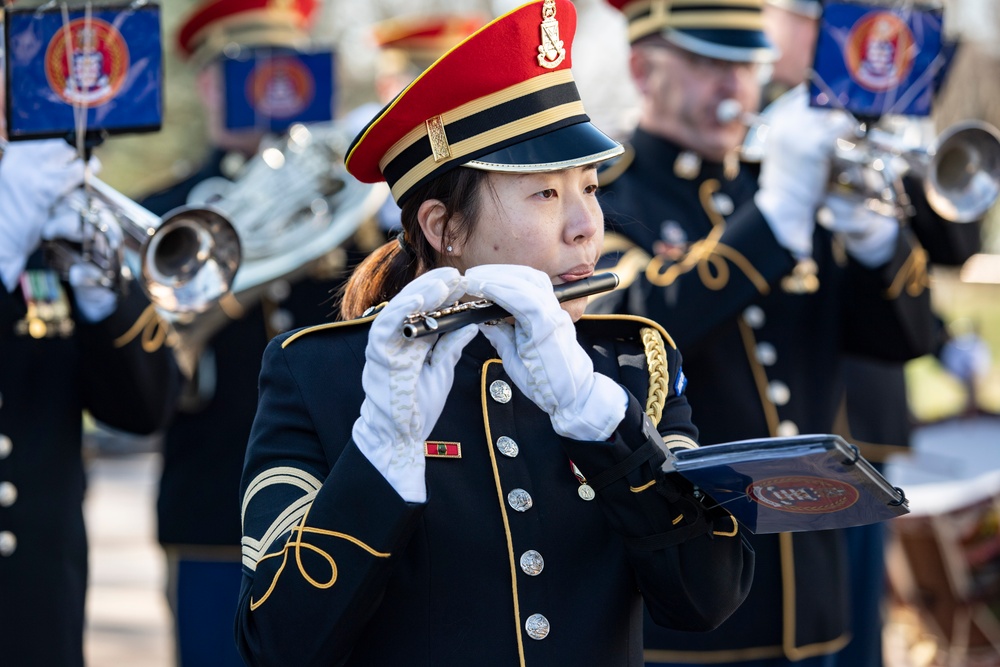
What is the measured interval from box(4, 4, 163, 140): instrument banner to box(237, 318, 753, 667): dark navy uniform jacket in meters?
1.20

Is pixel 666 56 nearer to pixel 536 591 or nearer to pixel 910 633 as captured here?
pixel 536 591

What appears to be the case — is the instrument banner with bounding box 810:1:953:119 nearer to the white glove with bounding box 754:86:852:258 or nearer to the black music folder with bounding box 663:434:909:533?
the white glove with bounding box 754:86:852:258

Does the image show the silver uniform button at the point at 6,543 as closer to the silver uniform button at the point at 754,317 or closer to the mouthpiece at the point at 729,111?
the silver uniform button at the point at 754,317

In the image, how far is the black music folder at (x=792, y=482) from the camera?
2.18 metres

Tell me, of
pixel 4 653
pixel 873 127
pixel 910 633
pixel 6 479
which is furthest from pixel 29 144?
pixel 910 633

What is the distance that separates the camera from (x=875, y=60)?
4.21 meters

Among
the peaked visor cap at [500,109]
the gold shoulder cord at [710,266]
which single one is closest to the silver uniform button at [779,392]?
the gold shoulder cord at [710,266]

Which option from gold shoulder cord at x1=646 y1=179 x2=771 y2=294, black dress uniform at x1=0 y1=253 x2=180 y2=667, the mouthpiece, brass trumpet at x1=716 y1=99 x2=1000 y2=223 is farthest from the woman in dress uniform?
the mouthpiece

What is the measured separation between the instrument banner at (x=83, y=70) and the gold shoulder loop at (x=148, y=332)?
1.67 ft

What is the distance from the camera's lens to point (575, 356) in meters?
2.35

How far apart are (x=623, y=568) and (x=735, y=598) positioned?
0.18 meters

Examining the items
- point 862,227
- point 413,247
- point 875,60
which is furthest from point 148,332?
point 875,60

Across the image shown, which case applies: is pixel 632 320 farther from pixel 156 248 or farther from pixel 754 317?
pixel 754 317

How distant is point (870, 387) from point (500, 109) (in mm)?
3258
